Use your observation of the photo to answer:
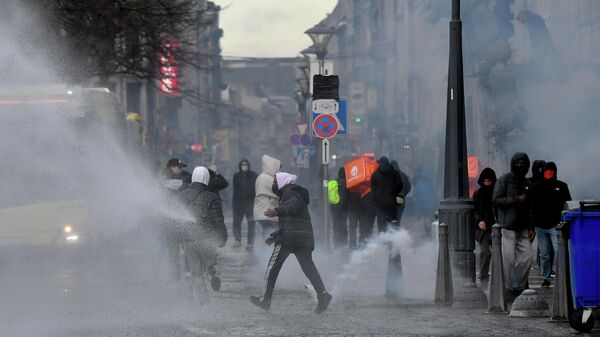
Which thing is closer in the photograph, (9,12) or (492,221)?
(492,221)

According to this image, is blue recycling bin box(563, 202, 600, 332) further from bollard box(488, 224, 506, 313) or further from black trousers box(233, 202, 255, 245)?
black trousers box(233, 202, 255, 245)

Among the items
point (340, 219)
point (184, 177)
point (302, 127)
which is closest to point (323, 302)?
point (184, 177)

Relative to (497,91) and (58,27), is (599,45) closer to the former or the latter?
(497,91)

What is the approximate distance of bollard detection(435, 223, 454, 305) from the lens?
15266 mm

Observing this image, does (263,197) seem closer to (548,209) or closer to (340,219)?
(340,219)

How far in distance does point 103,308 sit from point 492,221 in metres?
5.09

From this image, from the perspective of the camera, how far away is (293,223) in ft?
48.4

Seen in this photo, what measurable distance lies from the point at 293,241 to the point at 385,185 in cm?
732

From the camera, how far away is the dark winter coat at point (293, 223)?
14688mm

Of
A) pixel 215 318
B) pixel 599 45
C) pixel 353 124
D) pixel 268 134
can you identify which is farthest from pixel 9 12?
pixel 268 134

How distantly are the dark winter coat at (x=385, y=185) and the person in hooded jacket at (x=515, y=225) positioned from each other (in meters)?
5.09

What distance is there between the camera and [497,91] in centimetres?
2697

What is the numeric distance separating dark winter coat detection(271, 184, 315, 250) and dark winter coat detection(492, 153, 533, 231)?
2.28m

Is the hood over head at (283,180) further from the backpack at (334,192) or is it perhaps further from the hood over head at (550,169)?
the backpack at (334,192)
